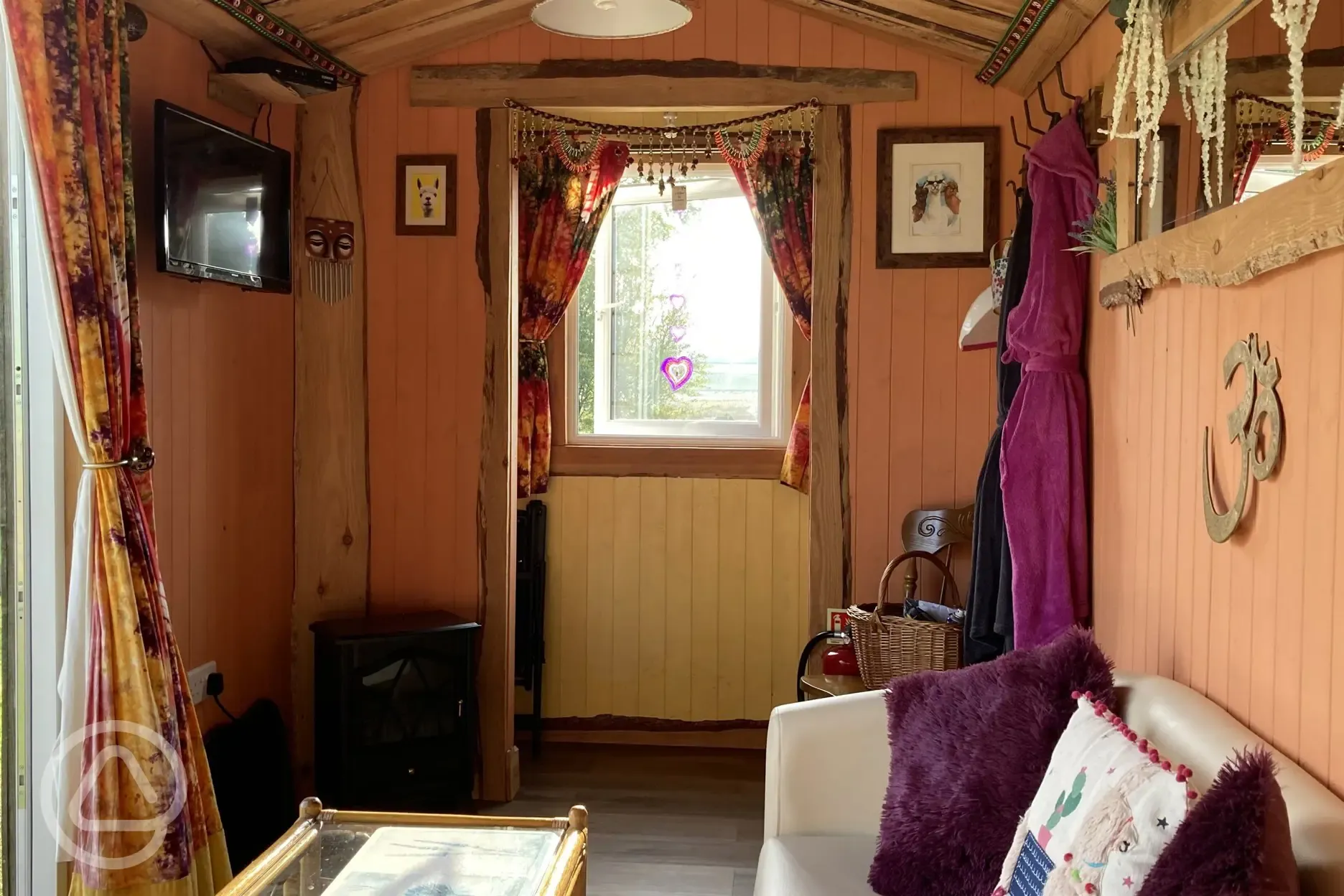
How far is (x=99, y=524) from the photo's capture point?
8.21 ft

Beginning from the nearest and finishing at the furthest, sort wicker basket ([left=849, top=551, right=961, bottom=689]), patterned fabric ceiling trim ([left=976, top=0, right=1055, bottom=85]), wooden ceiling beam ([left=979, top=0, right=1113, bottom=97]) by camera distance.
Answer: wooden ceiling beam ([left=979, top=0, right=1113, bottom=97])
patterned fabric ceiling trim ([left=976, top=0, right=1055, bottom=85])
wicker basket ([left=849, top=551, right=961, bottom=689])

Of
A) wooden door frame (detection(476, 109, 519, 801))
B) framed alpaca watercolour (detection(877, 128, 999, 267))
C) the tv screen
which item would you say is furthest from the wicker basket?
the tv screen

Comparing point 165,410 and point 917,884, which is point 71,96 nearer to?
point 165,410

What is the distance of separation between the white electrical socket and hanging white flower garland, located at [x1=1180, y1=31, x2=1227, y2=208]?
8.88 ft

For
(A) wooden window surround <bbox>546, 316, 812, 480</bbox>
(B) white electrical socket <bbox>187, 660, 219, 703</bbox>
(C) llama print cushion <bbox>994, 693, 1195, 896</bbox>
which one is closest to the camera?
(C) llama print cushion <bbox>994, 693, 1195, 896</bbox>

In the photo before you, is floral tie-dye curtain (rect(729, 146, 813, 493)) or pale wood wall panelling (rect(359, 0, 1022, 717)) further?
floral tie-dye curtain (rect(729, 146, 813, 493))

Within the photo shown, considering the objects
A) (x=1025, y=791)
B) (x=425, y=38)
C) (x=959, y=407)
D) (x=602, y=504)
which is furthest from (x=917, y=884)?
(x=425, y=38)

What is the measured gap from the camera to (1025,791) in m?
1.99

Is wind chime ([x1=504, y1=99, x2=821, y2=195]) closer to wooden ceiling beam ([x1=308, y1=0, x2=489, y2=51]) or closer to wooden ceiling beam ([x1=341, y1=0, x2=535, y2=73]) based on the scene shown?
wooden ceiling beam ([x1=341, y1=0, x2=535, y2=73])

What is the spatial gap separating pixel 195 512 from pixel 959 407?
2.27m

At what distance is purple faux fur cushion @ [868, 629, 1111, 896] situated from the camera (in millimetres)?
2004

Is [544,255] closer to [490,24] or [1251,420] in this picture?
[490,24]

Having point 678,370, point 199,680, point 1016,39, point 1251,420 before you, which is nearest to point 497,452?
point 678,370

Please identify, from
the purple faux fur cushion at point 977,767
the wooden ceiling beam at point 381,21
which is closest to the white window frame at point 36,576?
the wooden ceiling beam at point 381,21
